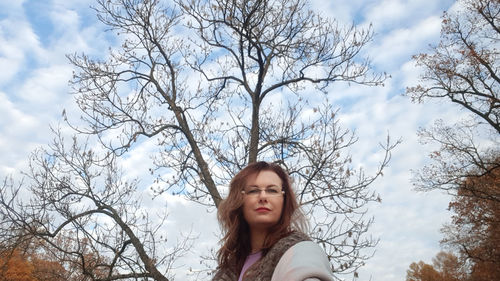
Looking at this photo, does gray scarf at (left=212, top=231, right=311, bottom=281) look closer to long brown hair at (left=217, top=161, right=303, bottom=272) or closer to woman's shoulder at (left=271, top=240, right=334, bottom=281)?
woman's shoulder at (left=271, top=240, right=334, bottom=281)

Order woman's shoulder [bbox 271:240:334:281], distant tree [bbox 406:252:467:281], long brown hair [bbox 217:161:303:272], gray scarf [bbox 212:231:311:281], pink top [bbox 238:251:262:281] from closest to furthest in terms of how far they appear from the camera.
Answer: woman's shoulder [bbox 271:240:334:281] → gray scarf [bbox 212:231:311:281] → pink top [bbox 238:251:262:281] → long brown hair [bbox 217:161:303:272] → distant tree [bbox 406:252:467:281]

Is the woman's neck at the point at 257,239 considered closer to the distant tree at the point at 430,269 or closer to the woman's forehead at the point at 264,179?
the woman's forehead at the point at 264,179

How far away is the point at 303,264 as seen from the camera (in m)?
1.38

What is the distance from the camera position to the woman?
5.57 ft

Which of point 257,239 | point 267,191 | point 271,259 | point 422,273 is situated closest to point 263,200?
point 267,191

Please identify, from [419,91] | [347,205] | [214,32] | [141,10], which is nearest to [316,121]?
[347,205]

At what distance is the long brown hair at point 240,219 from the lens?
208 cm

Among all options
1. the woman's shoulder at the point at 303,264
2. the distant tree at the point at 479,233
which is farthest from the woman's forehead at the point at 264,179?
the distant tree at the point at 479,233

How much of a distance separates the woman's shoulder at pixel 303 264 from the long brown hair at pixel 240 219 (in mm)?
444

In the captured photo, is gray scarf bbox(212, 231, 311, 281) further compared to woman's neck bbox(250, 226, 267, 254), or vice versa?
woman's neck bbox(250, 226, 267, 254)

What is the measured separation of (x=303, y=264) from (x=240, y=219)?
0.92 meters

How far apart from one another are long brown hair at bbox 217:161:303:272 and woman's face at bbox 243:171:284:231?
32 millimetres

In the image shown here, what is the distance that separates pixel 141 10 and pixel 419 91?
8730 mm

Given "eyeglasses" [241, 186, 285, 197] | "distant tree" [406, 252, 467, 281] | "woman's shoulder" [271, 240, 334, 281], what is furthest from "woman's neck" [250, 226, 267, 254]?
"distant tree" [406, 252, 467, 281]
